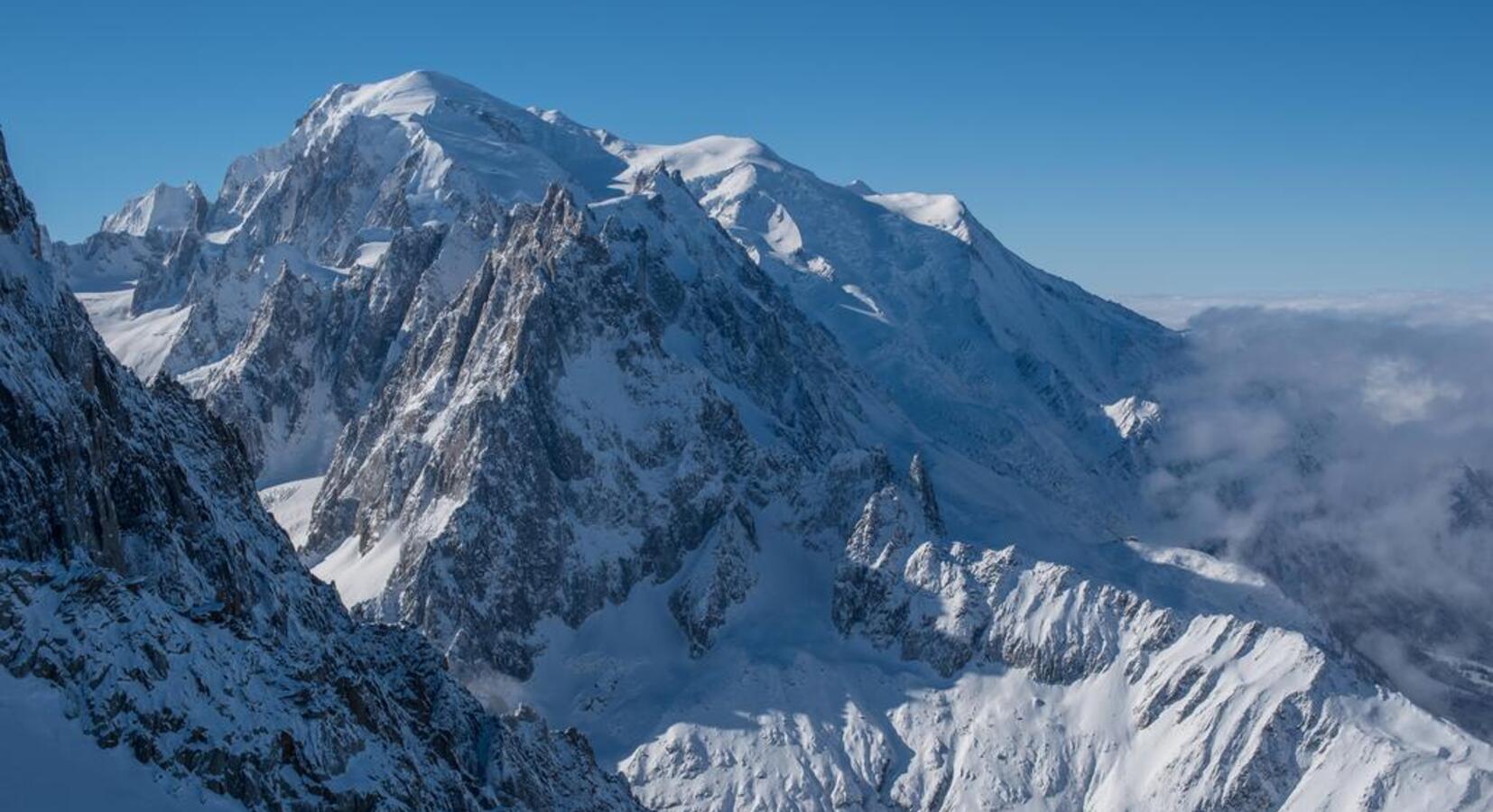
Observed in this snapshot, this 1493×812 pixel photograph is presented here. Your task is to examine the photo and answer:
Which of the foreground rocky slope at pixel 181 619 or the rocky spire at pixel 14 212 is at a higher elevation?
the rocky spire at pixel 14 212

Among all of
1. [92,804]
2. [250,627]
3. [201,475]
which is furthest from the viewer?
[201,475]

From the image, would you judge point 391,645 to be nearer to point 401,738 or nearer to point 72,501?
point 401,738

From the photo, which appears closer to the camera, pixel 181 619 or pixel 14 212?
pixel 181 619

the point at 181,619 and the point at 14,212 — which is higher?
the point at 14,212

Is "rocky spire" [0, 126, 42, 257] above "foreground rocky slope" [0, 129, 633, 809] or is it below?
above

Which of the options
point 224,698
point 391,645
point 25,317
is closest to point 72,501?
point 25,317

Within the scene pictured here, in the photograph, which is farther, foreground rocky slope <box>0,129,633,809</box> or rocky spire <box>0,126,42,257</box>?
rocky spire <box>0,126,42,257</box>

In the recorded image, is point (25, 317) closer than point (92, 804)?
No

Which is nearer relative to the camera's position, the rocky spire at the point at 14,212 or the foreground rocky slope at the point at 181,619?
the foreground rocky slope at the point at 181,619
